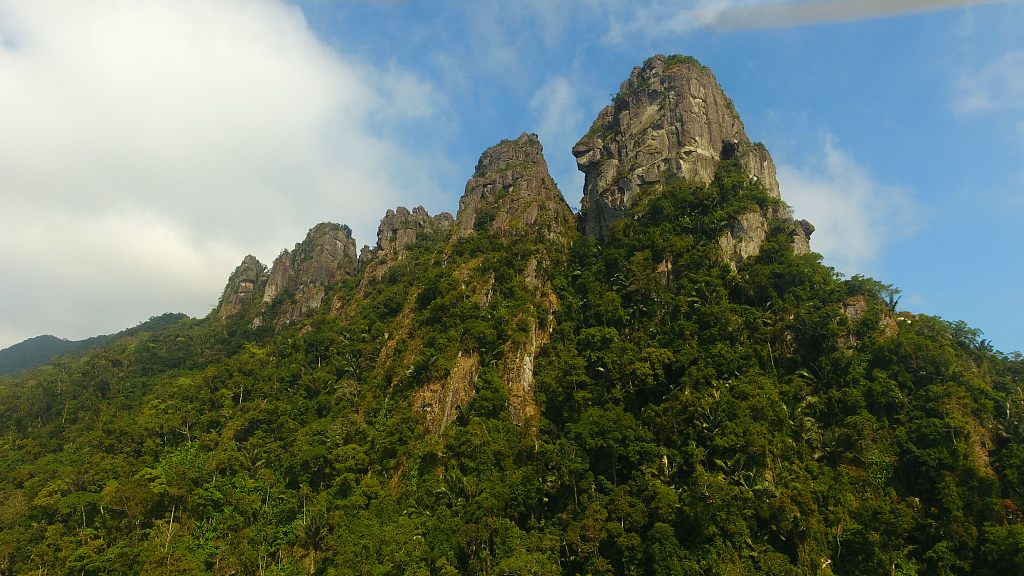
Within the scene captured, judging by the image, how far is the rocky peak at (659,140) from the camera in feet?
220

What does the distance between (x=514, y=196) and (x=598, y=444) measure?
4940 cm

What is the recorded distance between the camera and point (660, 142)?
70.1m

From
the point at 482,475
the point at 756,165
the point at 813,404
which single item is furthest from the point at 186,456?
the point at 756,165

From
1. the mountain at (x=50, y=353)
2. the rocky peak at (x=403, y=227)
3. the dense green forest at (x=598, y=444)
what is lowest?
the dense green forest at (x=598, y=444)

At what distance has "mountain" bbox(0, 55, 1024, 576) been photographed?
1240 inches

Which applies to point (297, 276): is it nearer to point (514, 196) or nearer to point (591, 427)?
point (514, 196)

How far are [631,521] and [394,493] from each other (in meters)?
18.5

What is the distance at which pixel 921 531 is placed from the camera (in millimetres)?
31578

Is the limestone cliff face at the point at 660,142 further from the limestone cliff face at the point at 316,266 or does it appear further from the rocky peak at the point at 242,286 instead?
the rocky peak at the point at 242,286

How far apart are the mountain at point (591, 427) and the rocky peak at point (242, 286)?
35.3m

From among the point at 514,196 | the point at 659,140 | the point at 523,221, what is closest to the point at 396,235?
the point at 514,196

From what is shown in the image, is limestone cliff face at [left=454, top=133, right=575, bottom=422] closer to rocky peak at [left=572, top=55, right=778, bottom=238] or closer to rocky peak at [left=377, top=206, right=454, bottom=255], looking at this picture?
rocky peak at [left=572, top=55, right=778, bottom=238]

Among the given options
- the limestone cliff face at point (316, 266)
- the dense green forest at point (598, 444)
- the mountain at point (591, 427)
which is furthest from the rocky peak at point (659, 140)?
the limestone cliff face at point (316, 266)

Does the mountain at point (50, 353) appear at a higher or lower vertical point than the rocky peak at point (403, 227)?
lower
